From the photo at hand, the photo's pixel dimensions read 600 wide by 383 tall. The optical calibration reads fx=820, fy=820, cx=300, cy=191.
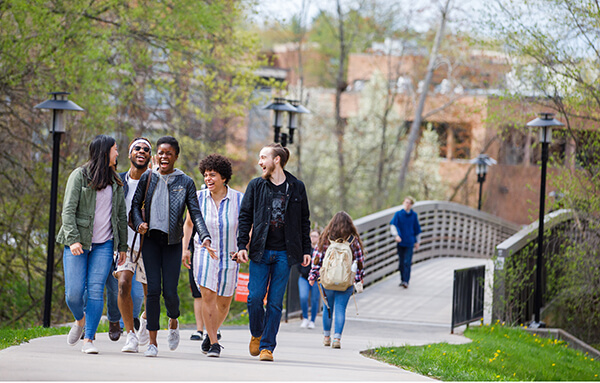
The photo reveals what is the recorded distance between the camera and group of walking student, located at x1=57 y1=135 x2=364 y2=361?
21.3ft

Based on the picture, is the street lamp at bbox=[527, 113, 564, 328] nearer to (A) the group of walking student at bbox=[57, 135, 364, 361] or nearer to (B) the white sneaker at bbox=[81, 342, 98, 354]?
(A) the group of walking student at bbox=[57, 135, 364, 361]

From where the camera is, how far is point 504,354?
413 inches

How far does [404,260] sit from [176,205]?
1054cm

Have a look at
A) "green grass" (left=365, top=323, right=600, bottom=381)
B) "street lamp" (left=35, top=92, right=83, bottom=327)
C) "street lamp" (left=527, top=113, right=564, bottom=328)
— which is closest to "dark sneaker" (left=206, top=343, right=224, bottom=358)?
"green grass" (left=365, top=323, right=600, bottom=381)

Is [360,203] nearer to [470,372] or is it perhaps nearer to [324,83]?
[324,83]

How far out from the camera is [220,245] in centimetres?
702

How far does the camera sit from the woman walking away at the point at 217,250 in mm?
6926

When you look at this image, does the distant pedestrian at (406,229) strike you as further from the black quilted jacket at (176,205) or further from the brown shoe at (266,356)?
the black quilted jacket at (176,205)

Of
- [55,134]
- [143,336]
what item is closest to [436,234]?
[55,134]

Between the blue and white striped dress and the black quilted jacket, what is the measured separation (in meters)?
0.33

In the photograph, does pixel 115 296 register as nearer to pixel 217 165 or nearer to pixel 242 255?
pixel 242 255

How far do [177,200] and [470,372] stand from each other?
11.2 feet

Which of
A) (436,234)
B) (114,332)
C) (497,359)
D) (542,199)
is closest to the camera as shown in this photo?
(114,332)

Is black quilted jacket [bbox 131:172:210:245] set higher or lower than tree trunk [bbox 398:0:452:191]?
lower
